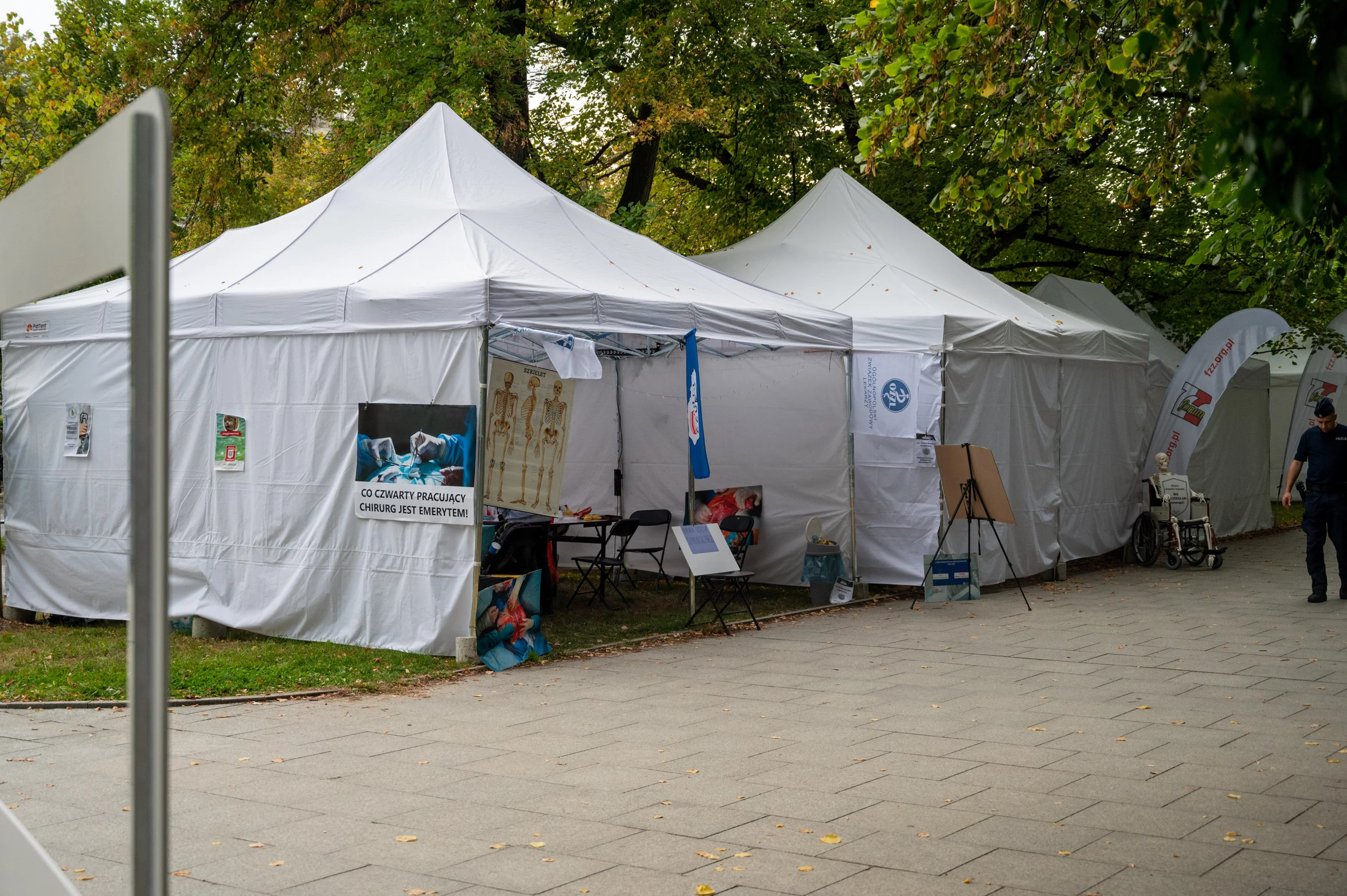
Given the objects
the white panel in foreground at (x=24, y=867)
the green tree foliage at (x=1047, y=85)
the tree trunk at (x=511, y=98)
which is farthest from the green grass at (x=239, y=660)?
the tree trunk at (x=511, y=98)

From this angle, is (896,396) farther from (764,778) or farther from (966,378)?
(764,778)

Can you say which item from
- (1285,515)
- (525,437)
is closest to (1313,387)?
(1285,515)

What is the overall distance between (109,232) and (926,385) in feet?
35.9

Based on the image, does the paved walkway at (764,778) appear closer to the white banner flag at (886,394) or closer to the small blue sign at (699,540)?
the small blue sign at (699,540)

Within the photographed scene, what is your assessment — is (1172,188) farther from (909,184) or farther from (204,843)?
(909,184)

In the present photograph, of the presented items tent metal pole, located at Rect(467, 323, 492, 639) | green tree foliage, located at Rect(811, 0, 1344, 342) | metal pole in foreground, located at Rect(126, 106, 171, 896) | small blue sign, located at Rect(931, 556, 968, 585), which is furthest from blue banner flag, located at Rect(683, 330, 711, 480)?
metal pole in foreground, located at Rect(126, 106, 171, 896)

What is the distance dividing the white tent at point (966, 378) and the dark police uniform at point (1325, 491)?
271 cm

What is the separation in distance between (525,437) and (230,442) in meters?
2.24

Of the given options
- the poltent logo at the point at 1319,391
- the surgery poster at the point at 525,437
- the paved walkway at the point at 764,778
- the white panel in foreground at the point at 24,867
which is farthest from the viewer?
the poltent logo at the point at 1319,391

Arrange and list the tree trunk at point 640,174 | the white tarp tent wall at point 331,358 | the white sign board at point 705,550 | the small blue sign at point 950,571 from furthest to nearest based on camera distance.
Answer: the tree trunk at point 640,174
the small blue sign at point 950,571
the white sign board at point 705,550
the white tarp tent wall at point 331,358

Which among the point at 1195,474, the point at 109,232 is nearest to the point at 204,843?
the point at 109,232

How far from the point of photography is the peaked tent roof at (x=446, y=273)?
28.2ft

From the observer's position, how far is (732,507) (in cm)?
1215

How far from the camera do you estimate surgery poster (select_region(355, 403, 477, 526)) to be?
837 centimetres
